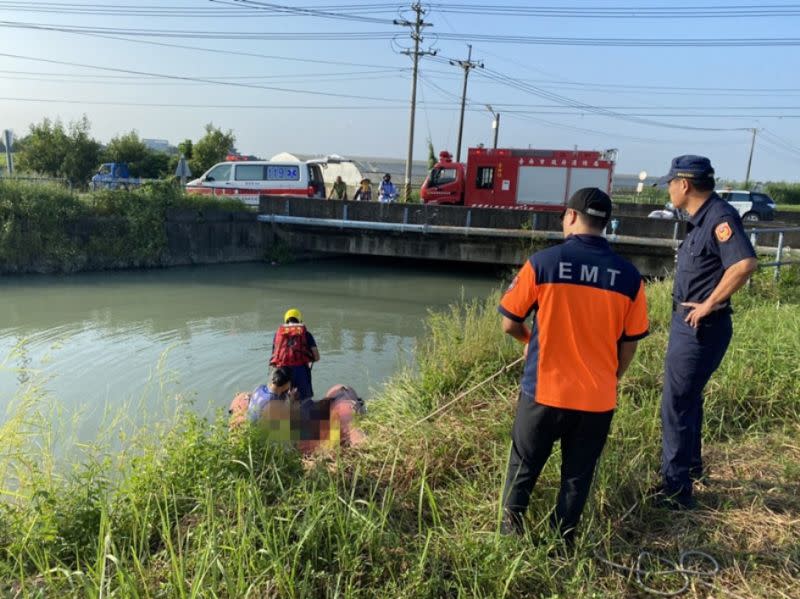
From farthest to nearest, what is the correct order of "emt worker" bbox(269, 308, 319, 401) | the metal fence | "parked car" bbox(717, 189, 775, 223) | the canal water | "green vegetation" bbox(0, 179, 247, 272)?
1. "parked car" bbox(717, 189, 775, 223)
2. the metal fence
3. "green vegetation" bbox(0, 179, 247, 272)
4. the canal water
5. "emt worker" bbox(269, 308, 319, 401)

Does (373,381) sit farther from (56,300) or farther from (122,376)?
(56,300)

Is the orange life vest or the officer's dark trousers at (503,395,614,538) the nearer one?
the officer's dark trousers at (503,395,614,538)

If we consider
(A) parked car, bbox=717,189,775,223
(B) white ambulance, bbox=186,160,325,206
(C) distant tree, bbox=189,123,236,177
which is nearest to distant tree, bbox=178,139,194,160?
(C) distant tree, bbox=189,123,236,177

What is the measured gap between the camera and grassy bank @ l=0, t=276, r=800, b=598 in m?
2.32

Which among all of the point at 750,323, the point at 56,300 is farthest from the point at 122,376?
the point at 750,323

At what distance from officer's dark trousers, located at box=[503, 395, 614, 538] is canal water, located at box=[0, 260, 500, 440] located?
7.92 feet

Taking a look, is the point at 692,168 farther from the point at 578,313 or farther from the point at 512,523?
the point at 512,523

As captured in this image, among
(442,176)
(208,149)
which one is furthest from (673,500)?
(208,149)

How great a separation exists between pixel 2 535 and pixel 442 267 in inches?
702

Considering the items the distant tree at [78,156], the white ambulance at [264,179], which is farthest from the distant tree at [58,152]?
the white ambulance at [264,179]

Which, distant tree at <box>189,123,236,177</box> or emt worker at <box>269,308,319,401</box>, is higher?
distant tree at <box>189,123,236,177</box>

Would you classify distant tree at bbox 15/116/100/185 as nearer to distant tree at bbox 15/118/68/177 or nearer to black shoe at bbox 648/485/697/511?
distant tree at bbox 15/118/68/177

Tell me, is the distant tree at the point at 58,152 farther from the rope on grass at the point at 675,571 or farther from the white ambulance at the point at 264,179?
the rope on grass at the point at 675,571

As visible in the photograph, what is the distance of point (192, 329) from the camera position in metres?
10.7
